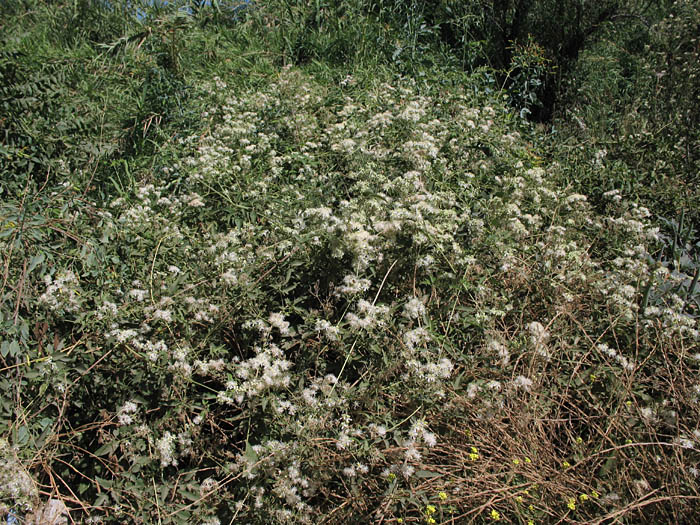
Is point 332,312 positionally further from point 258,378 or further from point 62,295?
point 62,295

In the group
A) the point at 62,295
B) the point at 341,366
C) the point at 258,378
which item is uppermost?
the point at 62,295

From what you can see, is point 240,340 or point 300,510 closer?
point 300,510

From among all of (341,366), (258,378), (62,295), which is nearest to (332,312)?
(341,366)

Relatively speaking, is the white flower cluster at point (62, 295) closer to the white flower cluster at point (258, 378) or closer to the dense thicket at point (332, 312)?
the dense thicket at point (332, 312)

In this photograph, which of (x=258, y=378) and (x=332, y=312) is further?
(x=332, y=312)

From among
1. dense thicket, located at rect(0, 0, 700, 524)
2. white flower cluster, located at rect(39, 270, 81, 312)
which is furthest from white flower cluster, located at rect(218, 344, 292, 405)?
white flower cluster, located at rect(39, 270, 81, 312)

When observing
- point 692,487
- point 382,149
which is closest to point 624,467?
point 692,487

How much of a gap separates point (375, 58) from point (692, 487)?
4488 mm

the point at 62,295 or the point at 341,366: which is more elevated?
the point at 62,295

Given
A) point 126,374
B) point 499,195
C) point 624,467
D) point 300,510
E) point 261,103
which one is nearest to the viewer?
point 300,510

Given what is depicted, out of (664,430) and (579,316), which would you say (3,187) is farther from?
(664,430)

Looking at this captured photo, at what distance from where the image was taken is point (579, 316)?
115 inches

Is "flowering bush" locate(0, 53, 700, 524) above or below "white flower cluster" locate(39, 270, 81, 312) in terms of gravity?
below

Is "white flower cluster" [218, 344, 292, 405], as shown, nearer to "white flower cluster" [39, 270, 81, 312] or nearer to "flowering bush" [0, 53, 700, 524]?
"flowering bush" [0, 53, 700, 524]
